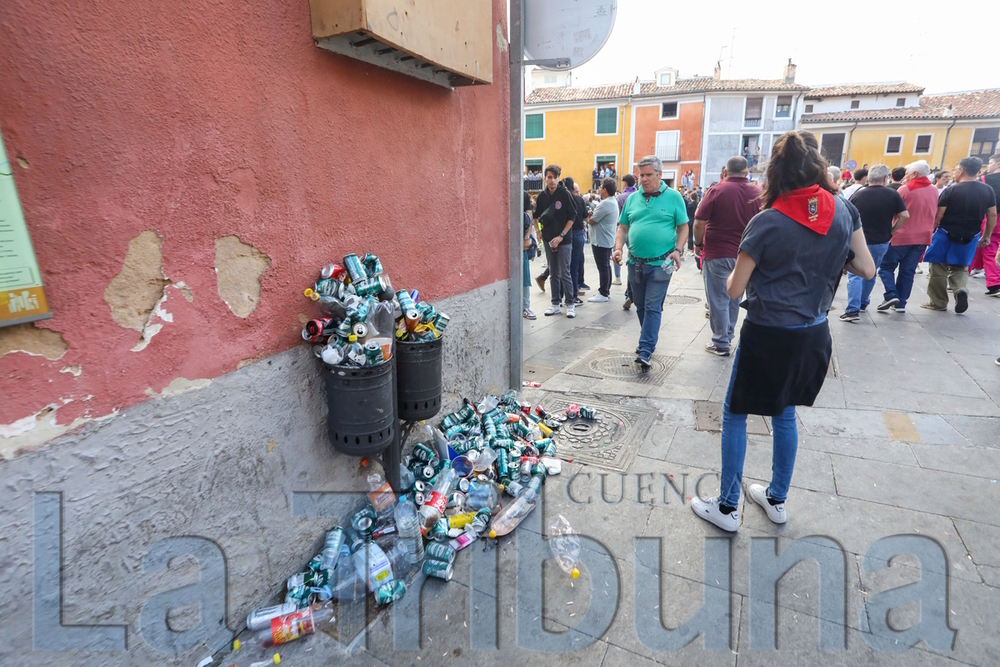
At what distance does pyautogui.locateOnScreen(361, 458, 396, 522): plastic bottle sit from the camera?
2.91m

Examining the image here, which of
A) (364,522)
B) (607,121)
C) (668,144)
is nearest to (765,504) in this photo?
(364,522)

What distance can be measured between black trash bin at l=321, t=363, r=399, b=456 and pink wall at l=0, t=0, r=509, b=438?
325mm

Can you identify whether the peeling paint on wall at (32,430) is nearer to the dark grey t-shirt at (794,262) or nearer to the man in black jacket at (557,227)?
the dark grey t-shirt at (794,262)

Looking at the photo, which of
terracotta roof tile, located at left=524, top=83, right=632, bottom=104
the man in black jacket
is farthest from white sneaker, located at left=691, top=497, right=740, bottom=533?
terracotta roof tile, located at left=524, top=83, right=632, bottom=104

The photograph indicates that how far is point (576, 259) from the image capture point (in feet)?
28.2

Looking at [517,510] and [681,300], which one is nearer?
[517,510]

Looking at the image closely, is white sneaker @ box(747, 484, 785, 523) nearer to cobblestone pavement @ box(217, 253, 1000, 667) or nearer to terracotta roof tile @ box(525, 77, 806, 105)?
cobblestone pavement @ box(217, 253, 1000, 667)

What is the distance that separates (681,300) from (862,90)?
47.2 meters

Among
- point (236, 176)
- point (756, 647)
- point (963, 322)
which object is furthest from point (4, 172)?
point (963, 322)

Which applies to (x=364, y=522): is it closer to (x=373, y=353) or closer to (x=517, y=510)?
(x=517, y=510)

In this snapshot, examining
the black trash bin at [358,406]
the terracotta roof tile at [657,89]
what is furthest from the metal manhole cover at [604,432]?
the terracotta roof tile at [657,89]

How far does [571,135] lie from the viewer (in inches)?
1668

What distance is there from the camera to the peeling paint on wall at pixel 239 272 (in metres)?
2.06

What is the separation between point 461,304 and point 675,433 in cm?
194
